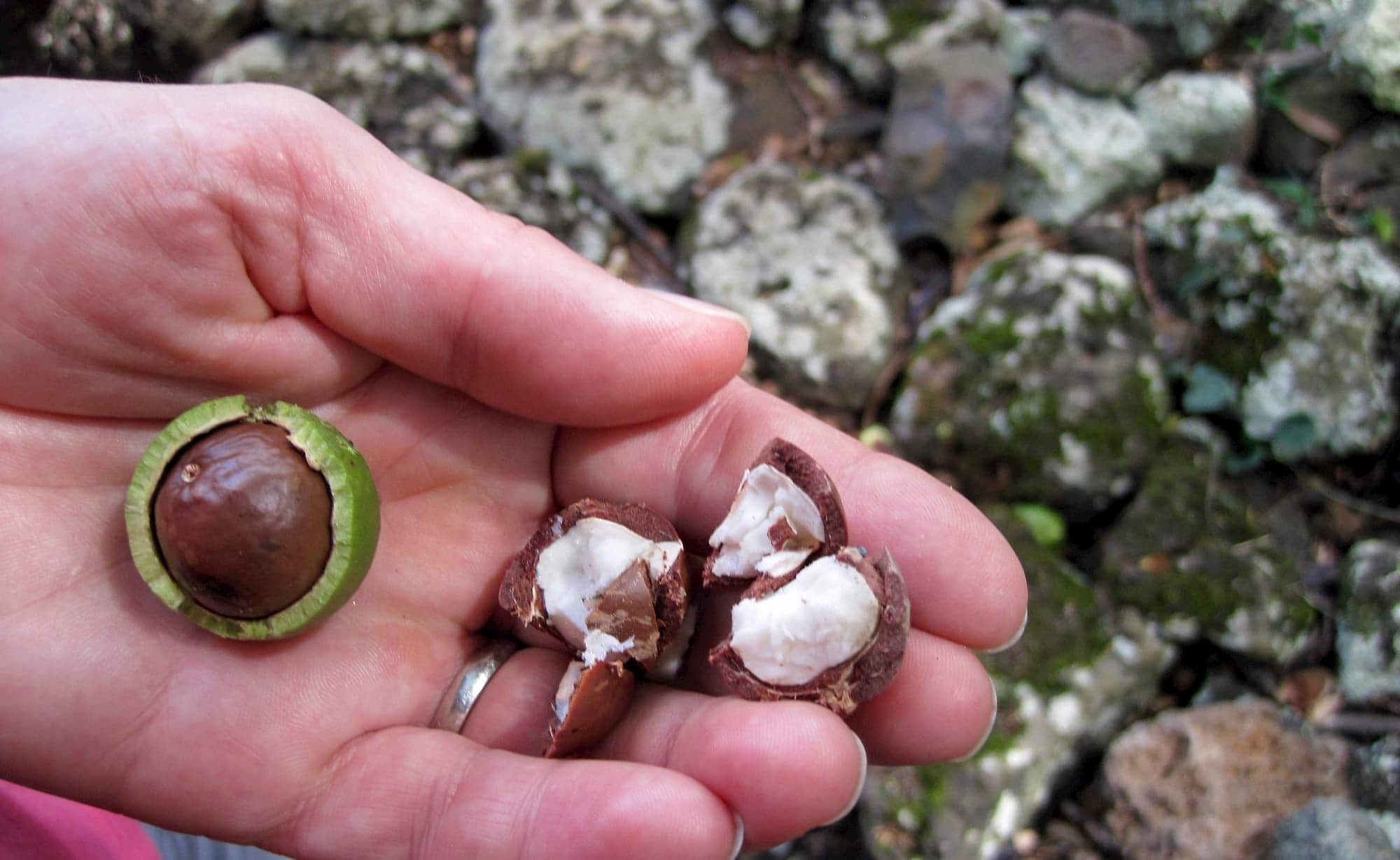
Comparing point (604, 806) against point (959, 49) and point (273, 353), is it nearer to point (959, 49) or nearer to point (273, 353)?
point (273, 353)

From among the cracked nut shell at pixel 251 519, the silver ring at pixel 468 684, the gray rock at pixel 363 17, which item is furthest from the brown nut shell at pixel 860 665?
the gray rock at pixel 363 17

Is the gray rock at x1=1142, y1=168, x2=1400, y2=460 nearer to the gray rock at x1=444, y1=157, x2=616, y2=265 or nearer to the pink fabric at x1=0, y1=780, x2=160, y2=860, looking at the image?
the gray rock at x1=444, y1=157, x2=616, y2=265

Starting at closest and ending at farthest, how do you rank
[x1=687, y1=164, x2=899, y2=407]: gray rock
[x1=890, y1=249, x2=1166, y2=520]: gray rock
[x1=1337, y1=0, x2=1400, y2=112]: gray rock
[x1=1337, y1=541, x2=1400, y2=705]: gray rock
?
[x1=1337, y1=0, x2=1400, y2=112]: gray rock
[x1=1337, y1=541, x2=1400, y2=705]: gray rock
[x1=890, y1=249, x2=1166, y2=520]: gray rock
[x1=687, y1=164, x2=899, y2=407]: gray rock

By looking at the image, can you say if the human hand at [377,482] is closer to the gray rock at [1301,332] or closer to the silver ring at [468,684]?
the silver ring at [468,684]

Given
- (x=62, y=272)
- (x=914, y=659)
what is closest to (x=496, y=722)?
(x=914, y=659)

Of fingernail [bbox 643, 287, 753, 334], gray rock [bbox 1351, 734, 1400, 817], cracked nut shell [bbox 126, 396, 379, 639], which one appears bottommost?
gray rock [bbox 1351, 734, 1400, 817]

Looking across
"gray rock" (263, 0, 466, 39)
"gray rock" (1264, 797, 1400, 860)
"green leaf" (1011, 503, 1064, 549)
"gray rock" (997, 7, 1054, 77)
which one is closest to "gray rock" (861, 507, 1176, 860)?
"green leaf" (1011, 503, 1064, 549)
